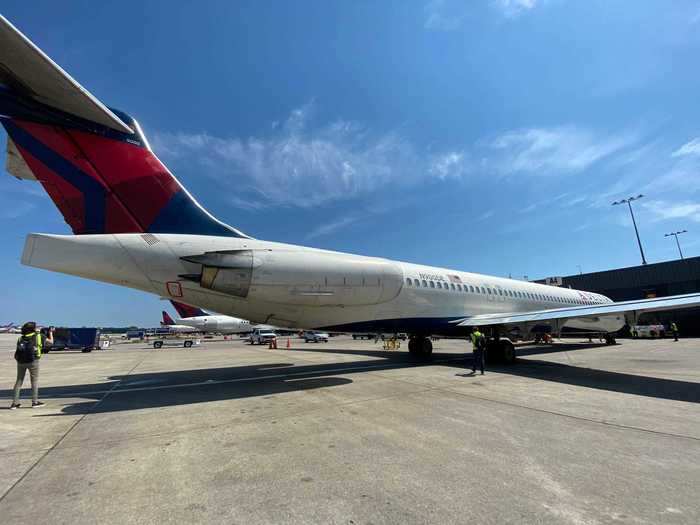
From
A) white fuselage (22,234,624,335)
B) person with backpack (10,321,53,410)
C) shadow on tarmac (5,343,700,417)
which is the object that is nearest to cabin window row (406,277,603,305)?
white fuselage (22,234,624,335)

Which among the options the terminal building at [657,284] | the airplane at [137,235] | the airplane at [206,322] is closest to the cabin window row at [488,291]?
the airplane at [137,235]

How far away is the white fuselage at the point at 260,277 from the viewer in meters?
7.37

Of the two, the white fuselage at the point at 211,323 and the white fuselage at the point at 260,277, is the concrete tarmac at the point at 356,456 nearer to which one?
the white fuselage at the point at 260,277

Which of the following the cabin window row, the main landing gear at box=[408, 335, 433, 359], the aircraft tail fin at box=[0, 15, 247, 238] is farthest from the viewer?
the main landing gear at box=[408, 335, 433, 359]

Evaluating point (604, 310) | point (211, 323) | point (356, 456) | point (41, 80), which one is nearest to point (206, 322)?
point (211, 323)

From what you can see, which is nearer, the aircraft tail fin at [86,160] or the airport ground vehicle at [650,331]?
the aircraft tail fin at [86,160]

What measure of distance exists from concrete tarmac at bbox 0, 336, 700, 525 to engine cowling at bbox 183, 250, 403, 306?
239cm

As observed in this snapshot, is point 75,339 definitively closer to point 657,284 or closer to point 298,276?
point 298,276

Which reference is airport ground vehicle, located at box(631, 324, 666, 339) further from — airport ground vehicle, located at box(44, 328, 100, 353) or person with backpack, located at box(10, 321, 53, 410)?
airport ground vehicle, located at box(44, 328, 100, 353)

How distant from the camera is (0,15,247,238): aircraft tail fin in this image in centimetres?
688

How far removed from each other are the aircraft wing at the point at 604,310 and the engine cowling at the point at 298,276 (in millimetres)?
4656

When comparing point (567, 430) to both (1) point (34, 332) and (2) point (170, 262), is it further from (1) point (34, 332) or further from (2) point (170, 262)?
(1) point (34, 332)

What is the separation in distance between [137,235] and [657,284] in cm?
4766

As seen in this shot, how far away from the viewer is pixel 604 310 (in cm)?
1066
